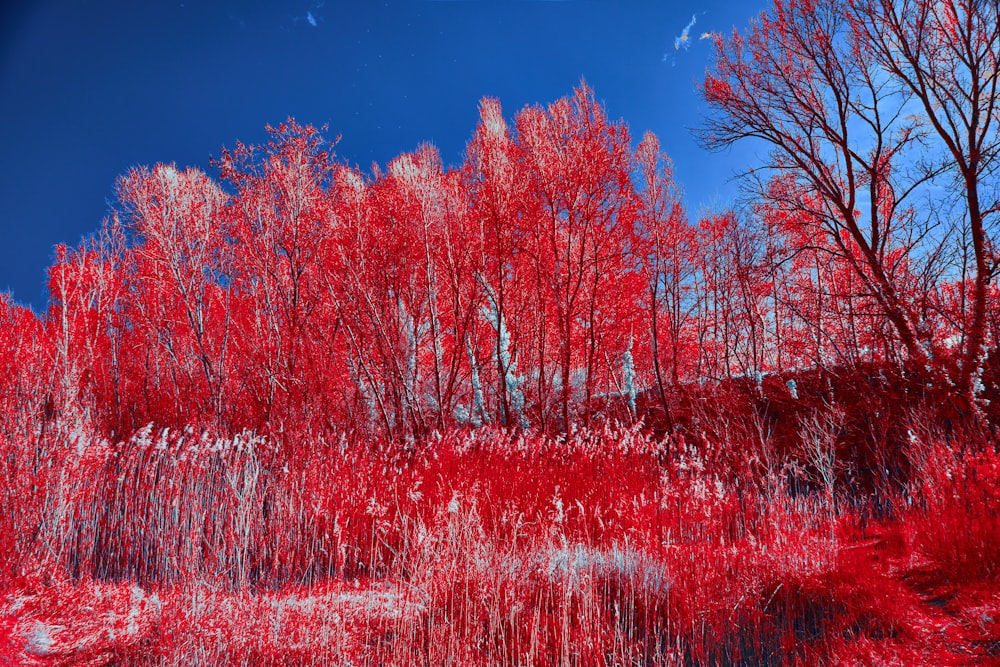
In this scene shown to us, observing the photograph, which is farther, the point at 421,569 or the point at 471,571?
the point at 471,571

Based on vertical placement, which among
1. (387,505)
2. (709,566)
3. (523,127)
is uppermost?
(523,127)

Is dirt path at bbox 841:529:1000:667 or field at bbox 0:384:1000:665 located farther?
field at bbox 0:384:1000:665

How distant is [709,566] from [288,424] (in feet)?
23.6

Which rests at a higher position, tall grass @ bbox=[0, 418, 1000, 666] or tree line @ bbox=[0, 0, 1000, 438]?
tree line @ bbox=[0, 0, 1000, 438]

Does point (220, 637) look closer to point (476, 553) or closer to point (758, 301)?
point (476, 553)

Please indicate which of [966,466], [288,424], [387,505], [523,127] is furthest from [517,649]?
[523,127]

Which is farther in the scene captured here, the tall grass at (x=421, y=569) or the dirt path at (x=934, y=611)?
the tall grass at (x=421, y=569)

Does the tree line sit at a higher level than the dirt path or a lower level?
higher

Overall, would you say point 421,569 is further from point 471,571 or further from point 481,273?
point 481,273

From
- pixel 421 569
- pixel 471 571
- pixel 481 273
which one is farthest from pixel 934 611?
pixel 481 273

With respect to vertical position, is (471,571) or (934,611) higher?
(471,571)

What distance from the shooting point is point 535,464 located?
296 inches

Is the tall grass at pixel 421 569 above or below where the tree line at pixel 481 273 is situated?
below

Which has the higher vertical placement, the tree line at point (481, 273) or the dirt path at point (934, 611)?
the tree line at point (481, 273)
